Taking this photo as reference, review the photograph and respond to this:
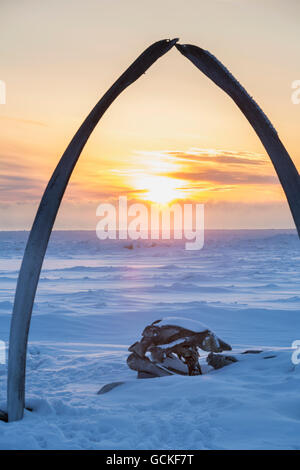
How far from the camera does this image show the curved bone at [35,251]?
518 centimetres

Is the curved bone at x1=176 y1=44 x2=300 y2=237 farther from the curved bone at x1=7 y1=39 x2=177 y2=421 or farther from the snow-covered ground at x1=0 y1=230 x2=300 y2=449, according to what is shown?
the snow-covered ground at x1=0 y1=230 x2=300 y2=449

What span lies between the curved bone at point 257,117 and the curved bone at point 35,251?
90cm

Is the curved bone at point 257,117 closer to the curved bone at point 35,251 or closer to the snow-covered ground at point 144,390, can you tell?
the curved bone at point 35,251

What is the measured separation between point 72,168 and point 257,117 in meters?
2.07

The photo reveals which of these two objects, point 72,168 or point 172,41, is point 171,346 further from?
point 172,41

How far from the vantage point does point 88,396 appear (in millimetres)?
6746

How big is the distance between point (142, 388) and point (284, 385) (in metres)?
1.97

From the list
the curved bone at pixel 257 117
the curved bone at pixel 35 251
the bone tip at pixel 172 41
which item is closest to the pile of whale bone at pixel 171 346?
the curved bone at pixel 35 251

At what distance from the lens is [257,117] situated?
494cm

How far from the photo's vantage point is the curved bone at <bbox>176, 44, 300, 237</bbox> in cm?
485

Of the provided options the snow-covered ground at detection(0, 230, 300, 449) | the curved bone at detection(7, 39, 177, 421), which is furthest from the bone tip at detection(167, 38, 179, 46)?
the snow-covered ground at detection(0, 230, 300, 449)

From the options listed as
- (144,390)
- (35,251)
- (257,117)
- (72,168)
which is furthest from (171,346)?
(257,117)
